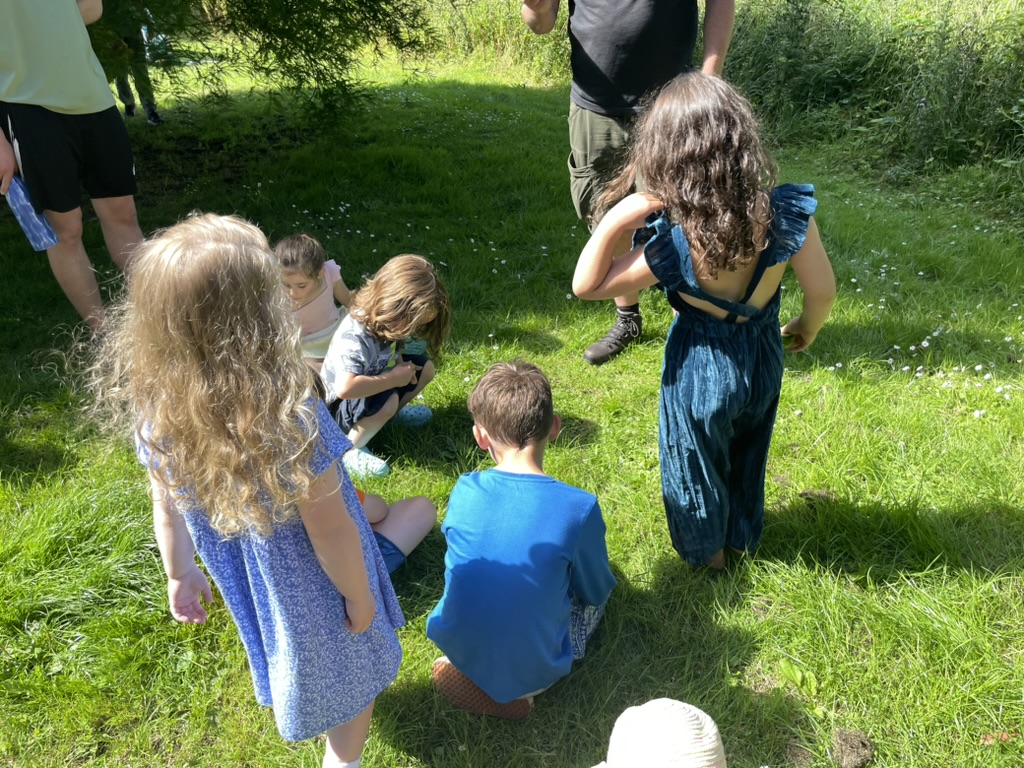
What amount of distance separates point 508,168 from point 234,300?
558cm

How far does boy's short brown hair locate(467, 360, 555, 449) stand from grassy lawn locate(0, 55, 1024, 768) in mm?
754

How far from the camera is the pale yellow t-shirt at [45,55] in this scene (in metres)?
3.24

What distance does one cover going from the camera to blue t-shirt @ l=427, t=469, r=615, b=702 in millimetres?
A: 1892

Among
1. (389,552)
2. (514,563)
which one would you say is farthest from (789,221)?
(389,552)

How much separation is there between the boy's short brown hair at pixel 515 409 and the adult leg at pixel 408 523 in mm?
687

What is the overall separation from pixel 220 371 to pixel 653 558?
1700 mm

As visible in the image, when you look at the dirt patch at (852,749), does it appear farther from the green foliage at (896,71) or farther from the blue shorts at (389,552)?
the green foliage at (896,71)

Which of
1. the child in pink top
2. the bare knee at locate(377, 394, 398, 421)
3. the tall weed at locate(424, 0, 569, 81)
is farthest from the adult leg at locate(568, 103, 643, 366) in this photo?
the tall weed at locate(424, 0, 569, 81)

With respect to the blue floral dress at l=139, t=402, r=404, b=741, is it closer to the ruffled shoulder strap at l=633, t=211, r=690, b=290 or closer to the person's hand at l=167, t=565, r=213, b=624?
the person's hand at l=167, t=565, r=213, b=624

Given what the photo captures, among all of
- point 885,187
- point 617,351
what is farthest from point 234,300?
point 885,187

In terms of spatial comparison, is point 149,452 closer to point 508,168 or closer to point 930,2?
point 508,168

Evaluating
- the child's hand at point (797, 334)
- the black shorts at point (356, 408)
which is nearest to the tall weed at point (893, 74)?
the child's hand at point (797, 334)

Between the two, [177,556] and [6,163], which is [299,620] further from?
[6,163]

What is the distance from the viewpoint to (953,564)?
7.80 feet
